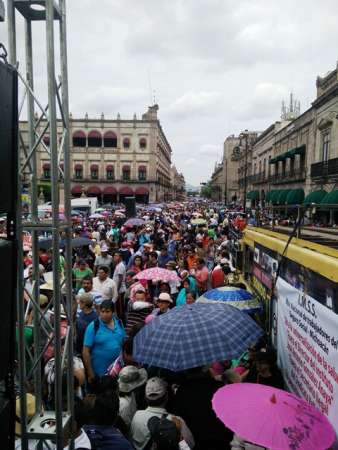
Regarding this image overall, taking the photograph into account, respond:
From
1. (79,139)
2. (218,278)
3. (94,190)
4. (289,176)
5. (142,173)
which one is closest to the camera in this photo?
(218,278)

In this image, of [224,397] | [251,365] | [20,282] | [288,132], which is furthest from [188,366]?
[288,132]

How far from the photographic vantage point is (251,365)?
461 cm

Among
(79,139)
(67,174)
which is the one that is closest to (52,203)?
(67,174)

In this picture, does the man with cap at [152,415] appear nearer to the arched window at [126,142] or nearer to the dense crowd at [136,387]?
the dense crowd at [136,387]

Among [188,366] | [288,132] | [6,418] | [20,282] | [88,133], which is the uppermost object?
[88,133]

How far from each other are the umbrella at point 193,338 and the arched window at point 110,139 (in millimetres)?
67442

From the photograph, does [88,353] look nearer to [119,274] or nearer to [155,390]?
[155,390]

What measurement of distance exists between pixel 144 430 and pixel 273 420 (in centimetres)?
114

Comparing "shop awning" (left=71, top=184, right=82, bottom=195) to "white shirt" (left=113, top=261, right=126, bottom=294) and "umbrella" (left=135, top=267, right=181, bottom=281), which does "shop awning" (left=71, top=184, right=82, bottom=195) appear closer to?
"white shirt" (left=113, top=261, right=126, bottom=294)

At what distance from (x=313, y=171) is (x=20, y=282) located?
2917 centimetres

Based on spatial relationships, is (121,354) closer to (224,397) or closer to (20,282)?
(224,397)

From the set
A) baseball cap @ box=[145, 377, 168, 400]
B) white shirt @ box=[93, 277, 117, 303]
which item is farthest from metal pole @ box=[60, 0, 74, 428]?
white shirt @ box=[93, 277, 117, 303]

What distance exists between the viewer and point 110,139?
69.5m

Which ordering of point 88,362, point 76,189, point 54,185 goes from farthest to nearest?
point 76,189 < point 88,362 < point 54,185
